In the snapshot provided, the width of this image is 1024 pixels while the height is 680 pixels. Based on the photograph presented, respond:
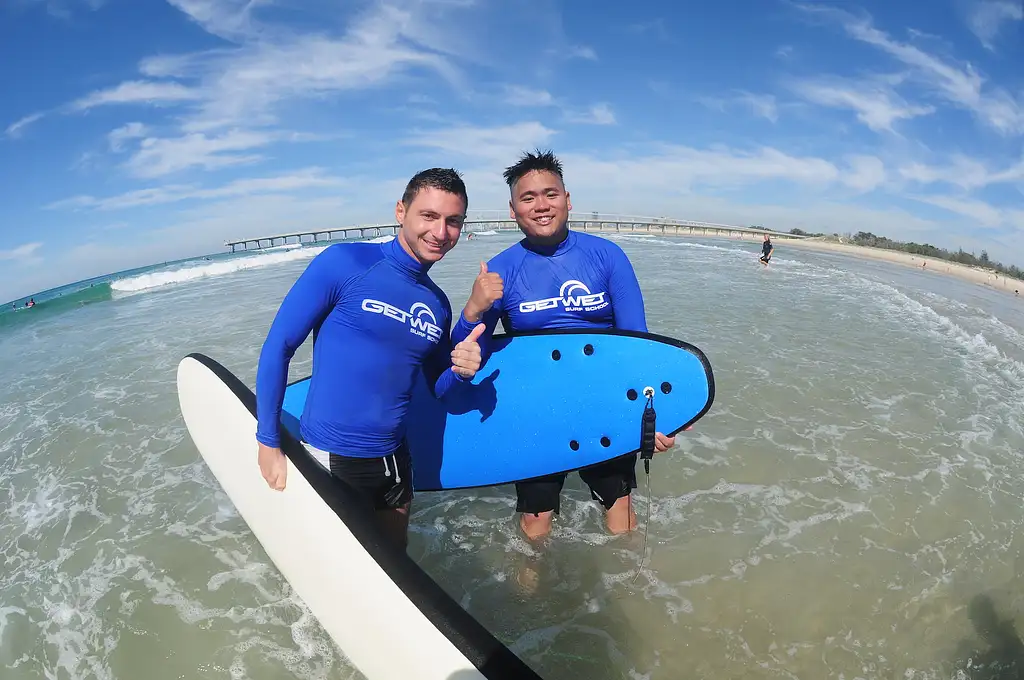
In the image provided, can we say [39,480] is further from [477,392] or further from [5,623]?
[477,392]

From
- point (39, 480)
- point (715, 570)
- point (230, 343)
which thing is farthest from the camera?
point (230, 343)

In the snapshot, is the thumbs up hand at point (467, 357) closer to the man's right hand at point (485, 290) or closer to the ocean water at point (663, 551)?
the man's right hand at point (485, 290)

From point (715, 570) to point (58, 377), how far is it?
11.0 m

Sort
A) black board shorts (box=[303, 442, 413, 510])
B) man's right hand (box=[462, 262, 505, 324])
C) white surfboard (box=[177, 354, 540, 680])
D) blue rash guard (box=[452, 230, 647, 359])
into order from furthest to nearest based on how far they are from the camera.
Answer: blue rash guard (box=[452, 230, 647, 359]), black board shorts (box=[303, 442, 413, 510]), man's right hand (box=[462, 262, 505, 324]), white surfboard (box=[177, 354, 540, 680])

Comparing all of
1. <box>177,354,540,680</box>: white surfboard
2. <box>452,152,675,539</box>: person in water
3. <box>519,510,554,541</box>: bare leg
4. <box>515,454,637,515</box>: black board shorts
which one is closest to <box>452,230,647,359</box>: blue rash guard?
<box>452,152,675,539</box>: person in water

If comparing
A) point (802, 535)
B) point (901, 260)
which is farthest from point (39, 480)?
point (901, 260)

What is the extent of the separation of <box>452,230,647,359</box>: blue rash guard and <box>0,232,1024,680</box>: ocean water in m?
1.74

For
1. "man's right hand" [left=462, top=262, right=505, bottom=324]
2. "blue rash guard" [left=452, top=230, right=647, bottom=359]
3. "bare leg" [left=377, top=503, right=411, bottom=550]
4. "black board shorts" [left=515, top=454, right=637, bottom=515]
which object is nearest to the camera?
"man's right hand" [left=462, top=262, right=505, bottom=324]

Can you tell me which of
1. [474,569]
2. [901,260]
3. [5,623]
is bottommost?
[5,623]

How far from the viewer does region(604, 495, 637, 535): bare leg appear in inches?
136

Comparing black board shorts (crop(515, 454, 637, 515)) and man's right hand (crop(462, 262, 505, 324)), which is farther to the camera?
black board shorts (crop(515, 454, 637, 515))

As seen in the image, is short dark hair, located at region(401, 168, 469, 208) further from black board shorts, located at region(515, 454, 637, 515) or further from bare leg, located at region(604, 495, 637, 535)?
bare leg, located at region(604, 495, 637, 535)

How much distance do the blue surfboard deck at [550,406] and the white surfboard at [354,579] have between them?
0.60 metres

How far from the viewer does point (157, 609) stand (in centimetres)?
316
